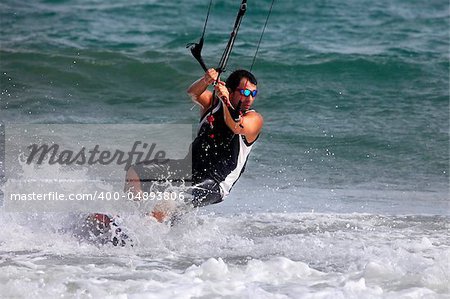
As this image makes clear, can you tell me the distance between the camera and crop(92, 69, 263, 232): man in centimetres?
606

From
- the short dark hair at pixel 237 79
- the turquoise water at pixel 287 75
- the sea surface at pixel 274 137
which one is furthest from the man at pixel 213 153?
the turquoise water at pixel 287 75

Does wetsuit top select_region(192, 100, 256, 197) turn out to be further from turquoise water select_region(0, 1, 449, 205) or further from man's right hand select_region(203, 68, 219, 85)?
turquoise water select_region(0, 1, 449, 205)

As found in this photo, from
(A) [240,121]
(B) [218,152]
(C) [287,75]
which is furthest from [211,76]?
(C) [287,75]

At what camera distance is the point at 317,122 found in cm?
1138

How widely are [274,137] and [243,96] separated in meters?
4.53

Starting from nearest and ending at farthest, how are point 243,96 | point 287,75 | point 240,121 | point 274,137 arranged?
point 240,121, point 243,96, point 274,137, point 287,75

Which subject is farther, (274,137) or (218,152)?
(274,137)

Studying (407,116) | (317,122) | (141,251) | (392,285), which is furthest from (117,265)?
(407,116)

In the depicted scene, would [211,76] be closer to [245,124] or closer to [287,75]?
[245,124]

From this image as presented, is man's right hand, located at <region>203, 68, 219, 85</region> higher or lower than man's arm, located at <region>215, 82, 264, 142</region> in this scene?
higher

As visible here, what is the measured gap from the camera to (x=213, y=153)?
20.3 ft

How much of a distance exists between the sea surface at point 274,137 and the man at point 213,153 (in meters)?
0.28

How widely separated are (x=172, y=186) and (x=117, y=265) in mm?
918

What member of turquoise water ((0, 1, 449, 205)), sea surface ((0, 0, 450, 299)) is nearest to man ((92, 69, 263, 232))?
sea surface ((0, 0, 450, 299))
